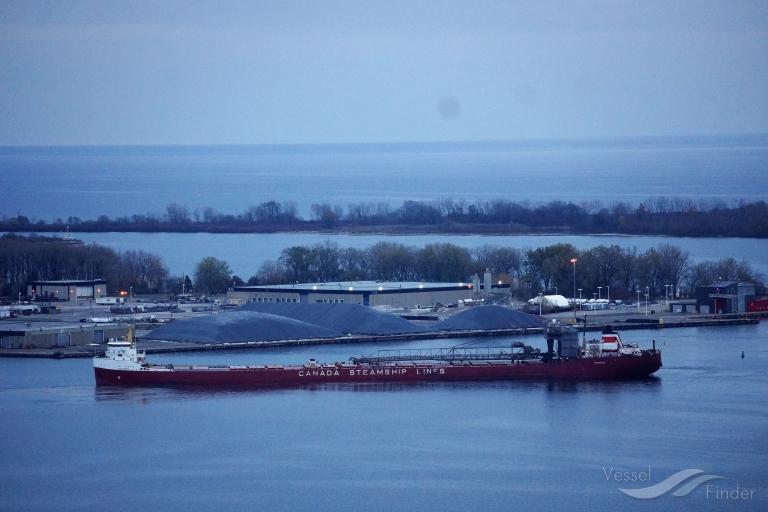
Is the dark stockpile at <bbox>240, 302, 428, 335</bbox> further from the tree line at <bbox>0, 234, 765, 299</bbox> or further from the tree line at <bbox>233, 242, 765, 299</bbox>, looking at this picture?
the tree line at <bbox>0, 234, 765, 299</bbox>

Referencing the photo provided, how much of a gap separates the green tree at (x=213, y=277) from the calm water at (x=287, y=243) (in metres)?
5.54

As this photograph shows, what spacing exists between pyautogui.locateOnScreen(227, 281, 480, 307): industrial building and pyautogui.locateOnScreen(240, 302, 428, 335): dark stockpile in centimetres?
118

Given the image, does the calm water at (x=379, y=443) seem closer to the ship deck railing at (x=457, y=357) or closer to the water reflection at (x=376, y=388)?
the water reflection at (x=376, y=388)

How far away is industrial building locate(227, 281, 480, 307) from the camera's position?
3031 centimetres

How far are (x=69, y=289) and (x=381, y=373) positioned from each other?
13486mm

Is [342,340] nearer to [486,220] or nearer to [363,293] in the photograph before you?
[363,293]

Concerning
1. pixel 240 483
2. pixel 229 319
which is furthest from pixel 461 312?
pixel 240 483

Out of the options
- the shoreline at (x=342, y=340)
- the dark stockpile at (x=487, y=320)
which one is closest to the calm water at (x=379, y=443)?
the shoreline at (x=342, y=340)

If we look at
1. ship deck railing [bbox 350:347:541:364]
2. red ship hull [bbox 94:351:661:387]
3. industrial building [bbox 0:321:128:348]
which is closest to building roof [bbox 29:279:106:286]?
industrial building [bbox 0:321:128:348]

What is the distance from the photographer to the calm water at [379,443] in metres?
14.4

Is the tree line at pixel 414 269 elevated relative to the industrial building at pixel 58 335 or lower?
elevated

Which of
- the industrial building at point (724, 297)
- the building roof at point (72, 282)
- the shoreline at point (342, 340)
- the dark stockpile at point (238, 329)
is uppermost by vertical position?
the building roof at point (72, 282)

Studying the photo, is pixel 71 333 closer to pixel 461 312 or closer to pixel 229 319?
pixel 229 319

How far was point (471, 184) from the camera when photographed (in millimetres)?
103688
